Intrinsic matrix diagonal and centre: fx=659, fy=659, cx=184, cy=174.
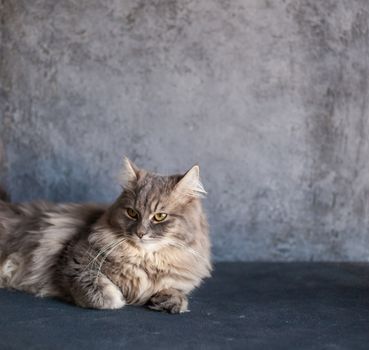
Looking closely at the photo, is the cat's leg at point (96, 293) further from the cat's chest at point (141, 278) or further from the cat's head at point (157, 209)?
the cat's head at point (157, 209)

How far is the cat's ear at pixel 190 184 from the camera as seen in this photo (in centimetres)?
279

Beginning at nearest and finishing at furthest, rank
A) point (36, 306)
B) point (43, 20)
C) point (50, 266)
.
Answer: point (36, 306), point (50, 266), point (43, 20)

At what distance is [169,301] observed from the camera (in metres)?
2.73

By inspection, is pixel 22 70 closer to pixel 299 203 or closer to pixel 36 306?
pixel 36 306

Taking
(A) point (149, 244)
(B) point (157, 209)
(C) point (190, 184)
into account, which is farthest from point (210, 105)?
(A) point (149, 244)

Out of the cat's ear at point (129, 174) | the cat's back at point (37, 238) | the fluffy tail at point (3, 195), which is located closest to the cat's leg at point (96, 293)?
the cat's back at point (37, 238)

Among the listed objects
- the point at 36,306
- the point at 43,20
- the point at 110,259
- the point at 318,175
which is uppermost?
the point at 43,20

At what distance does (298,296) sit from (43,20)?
76.1 inches

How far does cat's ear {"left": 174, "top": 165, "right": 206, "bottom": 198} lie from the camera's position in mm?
2795

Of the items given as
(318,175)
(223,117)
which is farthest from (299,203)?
(223,117)

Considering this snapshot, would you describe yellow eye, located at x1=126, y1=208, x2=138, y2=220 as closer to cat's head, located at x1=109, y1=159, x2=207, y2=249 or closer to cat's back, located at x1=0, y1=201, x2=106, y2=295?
cat's head, located at x1=109, y1=159, x2=207, y2=249

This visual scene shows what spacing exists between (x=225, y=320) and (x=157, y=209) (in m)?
0.53

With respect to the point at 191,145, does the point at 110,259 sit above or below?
below

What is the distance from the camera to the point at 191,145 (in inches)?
141
